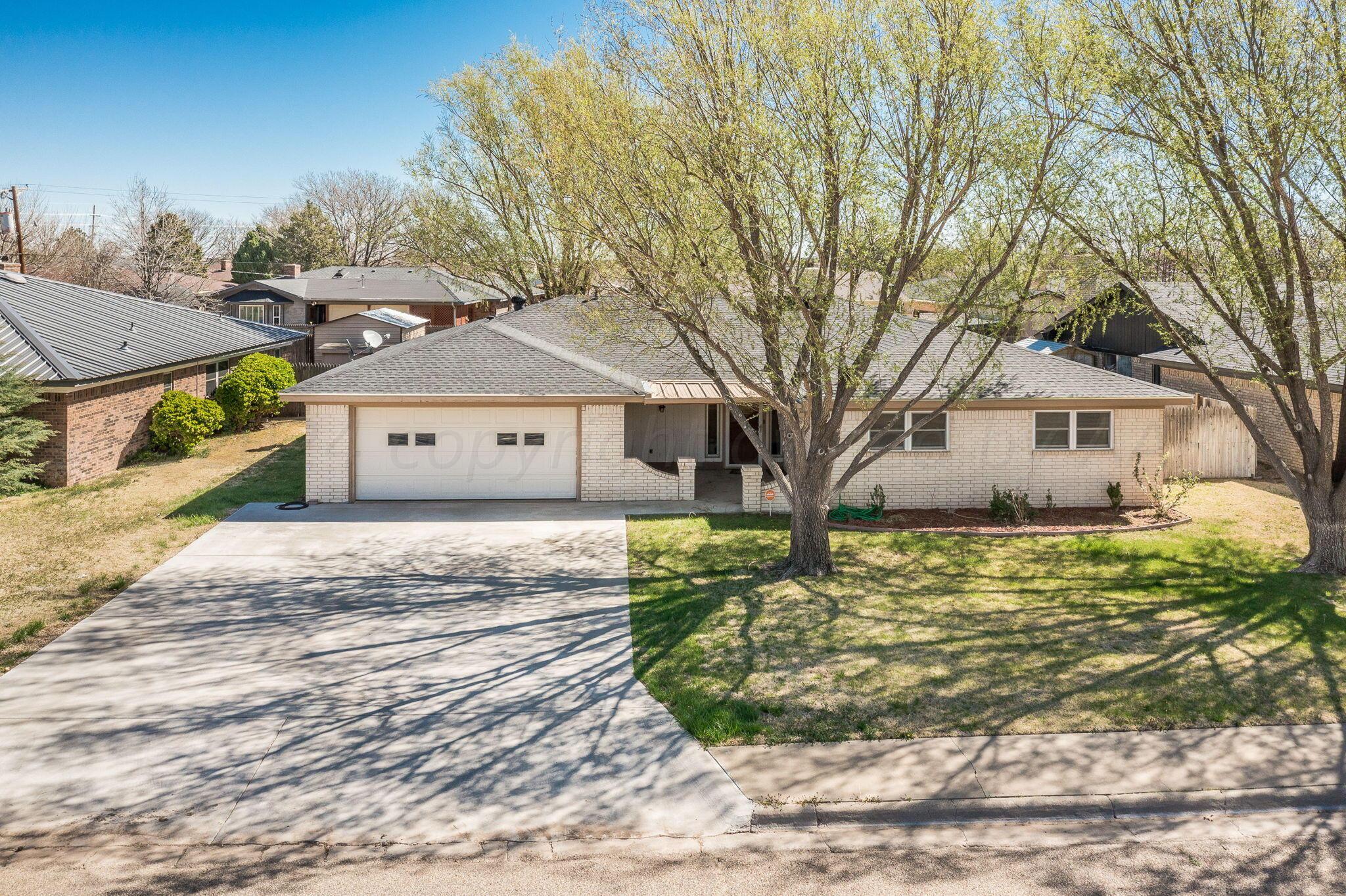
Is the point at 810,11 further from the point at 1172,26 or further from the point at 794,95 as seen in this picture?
the point at 1172,26

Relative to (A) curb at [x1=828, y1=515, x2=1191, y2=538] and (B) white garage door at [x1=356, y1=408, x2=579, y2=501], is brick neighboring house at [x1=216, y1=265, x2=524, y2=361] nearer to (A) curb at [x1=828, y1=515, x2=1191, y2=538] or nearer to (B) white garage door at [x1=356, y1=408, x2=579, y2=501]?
(B) white garage door at [x1=356, y1=408, x2=579, y2=501]

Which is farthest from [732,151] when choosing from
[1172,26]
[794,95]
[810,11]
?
[1172,26]

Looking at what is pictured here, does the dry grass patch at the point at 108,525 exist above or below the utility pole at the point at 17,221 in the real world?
below

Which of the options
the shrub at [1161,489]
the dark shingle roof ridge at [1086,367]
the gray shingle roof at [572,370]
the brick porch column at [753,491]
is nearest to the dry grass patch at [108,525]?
the gray shingle roof at [572,370]

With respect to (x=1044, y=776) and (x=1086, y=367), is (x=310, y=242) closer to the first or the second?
(x=1086, y=367)

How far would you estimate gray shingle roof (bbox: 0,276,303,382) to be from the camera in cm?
1839

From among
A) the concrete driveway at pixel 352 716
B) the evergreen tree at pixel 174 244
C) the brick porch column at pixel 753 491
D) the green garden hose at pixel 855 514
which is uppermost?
the evergreen tree at pixel 174 244

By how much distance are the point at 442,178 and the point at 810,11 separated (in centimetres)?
2148

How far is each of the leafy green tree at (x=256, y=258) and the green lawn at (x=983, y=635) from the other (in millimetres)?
64503

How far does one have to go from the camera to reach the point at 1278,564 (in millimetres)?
13688

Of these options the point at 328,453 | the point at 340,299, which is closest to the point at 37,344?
the point at 328,453

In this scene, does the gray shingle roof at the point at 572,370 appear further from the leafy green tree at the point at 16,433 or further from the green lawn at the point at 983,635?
the leafy green tree at the point at 16,433

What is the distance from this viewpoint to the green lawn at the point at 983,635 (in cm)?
863

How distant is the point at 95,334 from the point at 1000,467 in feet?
63.1
